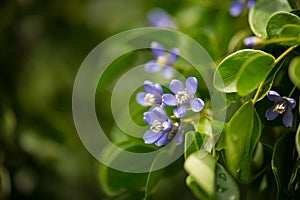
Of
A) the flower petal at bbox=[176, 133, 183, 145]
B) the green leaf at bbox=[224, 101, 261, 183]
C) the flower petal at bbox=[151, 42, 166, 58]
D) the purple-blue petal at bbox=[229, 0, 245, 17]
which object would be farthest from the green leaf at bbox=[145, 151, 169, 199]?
the purple-blue petal at bbox=[229, 0, 245, 17]

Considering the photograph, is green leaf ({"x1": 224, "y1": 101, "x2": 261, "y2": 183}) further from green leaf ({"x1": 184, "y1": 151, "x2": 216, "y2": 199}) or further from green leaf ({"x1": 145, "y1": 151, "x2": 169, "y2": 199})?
green leaf ({"x1": 145, "y1": 151, "x2": 169, "y2": 199})

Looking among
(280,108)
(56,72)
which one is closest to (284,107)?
(280,108)

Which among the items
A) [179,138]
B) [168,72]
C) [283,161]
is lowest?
[283,161]

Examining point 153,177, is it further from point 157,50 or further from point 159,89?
point 157,50

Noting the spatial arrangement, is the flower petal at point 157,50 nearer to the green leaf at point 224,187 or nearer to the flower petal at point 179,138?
A: the flower petal at point 179,138

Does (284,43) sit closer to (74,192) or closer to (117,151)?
(117,151)
